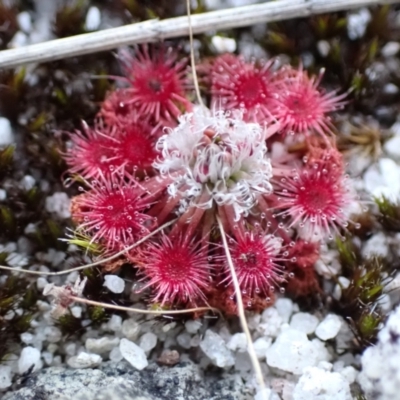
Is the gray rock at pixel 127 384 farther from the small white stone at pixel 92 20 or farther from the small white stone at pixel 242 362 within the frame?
the small white stone at pixel 92 20

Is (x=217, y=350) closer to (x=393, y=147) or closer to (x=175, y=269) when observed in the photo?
(x=175, y=269)

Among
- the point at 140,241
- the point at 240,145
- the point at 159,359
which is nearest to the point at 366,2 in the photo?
the point at 240,145

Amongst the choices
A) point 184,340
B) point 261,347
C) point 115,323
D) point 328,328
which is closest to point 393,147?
point 328,328

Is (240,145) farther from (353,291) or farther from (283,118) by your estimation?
(353,291)

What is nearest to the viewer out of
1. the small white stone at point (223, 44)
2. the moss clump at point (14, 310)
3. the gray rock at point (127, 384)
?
the gray rock at point (127, 384)

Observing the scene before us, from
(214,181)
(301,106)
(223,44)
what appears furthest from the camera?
(223,44)

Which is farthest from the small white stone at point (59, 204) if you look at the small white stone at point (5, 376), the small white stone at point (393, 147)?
the small white stone at point (393, 147)

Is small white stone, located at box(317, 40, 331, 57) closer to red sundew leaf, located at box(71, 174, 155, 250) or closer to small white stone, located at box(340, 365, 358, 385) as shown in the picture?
red sundew leaf, located at box(71, 174, 155, 250)
